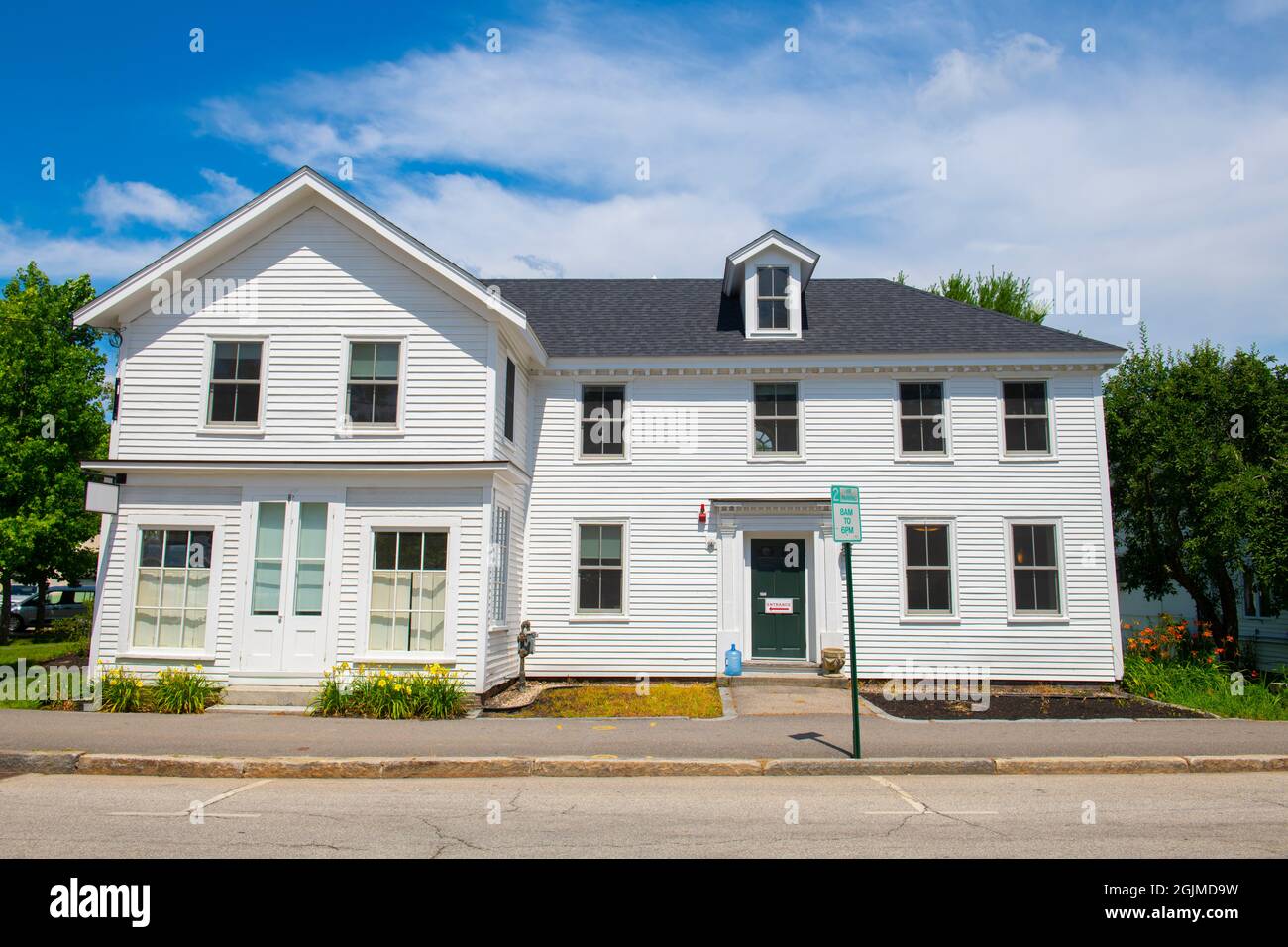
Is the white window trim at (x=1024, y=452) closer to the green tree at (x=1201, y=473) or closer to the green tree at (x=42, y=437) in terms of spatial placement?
the green tree at (x=1201, y=473)

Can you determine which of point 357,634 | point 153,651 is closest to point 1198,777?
point 357,634

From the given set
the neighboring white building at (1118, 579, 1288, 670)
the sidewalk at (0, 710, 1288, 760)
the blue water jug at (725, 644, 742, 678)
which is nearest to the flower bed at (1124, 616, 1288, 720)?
the neighboring white building at (1118, 579, 1288, 670)

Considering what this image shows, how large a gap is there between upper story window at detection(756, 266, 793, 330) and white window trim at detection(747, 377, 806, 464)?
1349mm

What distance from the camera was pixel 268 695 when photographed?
14008 millimetres

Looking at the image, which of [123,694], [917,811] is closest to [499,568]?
[123,694]

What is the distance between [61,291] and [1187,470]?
34.6 m

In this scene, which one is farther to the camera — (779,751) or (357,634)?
(357,634)

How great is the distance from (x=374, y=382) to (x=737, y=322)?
8079 mm

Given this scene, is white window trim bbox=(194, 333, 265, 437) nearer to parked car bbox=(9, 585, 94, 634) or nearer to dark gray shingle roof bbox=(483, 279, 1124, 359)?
dark gray shingle roof bbox=(483, 279, 1124, 359)

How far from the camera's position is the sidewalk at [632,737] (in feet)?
33.6

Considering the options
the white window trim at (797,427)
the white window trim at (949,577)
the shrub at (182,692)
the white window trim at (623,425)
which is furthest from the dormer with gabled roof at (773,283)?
→ the shrub at (182,692)

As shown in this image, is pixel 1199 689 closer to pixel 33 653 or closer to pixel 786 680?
pixel 786 680

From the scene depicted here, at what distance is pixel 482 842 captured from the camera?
262 inches
